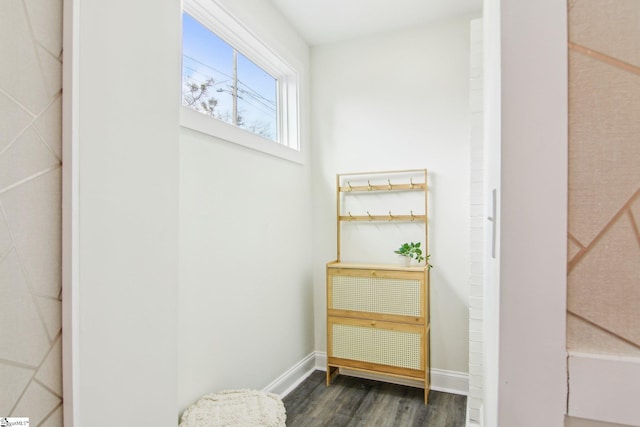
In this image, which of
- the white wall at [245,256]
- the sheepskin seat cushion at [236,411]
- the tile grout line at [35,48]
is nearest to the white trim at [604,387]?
the tile grout line at [35,48]

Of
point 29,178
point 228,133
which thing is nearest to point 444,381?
point 228,133

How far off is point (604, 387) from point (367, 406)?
2237 millimetres

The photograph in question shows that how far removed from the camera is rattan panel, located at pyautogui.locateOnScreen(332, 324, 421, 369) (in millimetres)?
2418

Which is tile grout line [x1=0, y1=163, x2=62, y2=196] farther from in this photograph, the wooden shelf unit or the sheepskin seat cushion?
the wooden shelf unit

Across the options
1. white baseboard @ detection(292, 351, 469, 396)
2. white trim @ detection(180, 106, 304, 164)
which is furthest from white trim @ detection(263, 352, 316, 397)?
white trim @ detection(180, 106, 304, 164)

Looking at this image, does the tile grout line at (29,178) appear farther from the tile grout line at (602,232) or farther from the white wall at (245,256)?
the tile grout line at (602,232)

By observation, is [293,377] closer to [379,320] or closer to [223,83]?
[379,320]

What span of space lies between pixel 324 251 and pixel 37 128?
2.35 m

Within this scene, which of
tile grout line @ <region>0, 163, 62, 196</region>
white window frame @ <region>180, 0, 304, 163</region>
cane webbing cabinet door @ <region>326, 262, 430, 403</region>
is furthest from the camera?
cane webbing cabinet door @ <region>326, 262, 430, 403</region>

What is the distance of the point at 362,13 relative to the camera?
2.58 m

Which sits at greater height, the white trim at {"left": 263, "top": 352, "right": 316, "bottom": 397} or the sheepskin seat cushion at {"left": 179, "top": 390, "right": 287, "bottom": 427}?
the sheepskin seat cushion at {"left": 179, "top": 390, "right": 287, "bottom": 427}

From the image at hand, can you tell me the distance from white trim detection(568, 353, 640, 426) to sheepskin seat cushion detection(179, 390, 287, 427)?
144 centimetres

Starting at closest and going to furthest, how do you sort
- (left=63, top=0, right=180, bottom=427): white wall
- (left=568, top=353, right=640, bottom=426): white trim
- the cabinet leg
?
(left=568, top=353, right=640, bottom=426): white trim < (left=63, top=0, right=180, bottom=427): white wall < the cabinet leg

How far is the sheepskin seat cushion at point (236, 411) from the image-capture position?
1549 mm
